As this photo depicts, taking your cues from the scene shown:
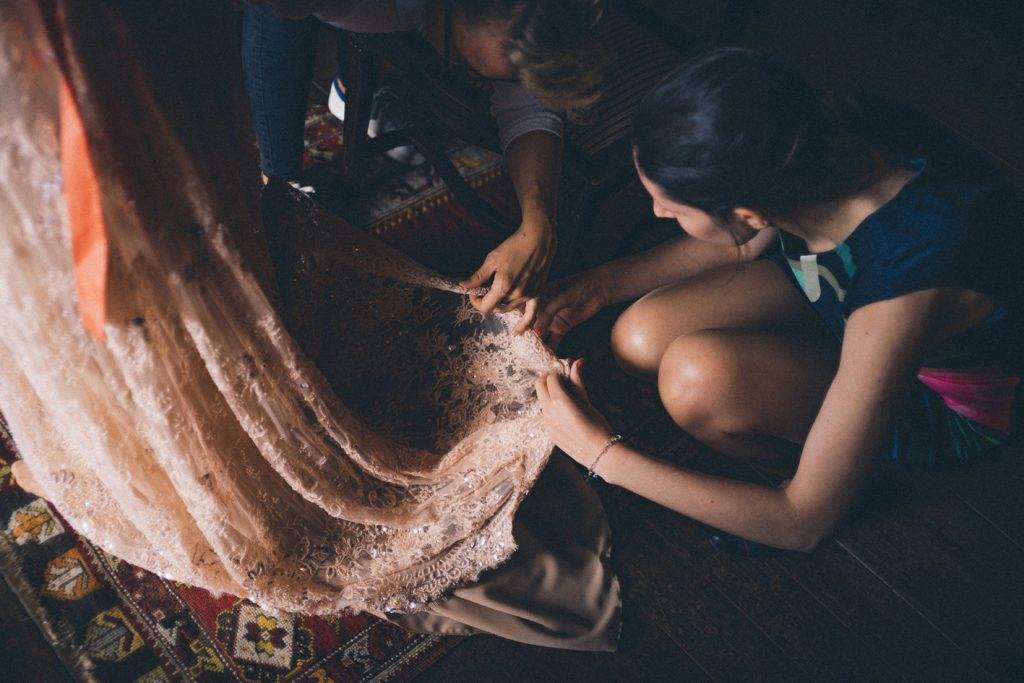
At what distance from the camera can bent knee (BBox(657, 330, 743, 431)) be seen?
930mm

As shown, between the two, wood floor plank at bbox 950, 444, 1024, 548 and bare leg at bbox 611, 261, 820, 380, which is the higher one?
bare leg at bbox 611, 261, 820, 380

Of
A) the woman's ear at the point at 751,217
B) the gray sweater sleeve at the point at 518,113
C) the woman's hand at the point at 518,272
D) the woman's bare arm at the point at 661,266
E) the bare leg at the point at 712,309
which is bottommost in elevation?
the bare leg at the point at 712,309

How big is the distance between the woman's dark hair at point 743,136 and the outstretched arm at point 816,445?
18cm

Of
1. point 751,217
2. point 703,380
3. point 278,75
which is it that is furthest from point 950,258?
point 278,75

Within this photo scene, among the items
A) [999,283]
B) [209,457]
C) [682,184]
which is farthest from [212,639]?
[999,283]

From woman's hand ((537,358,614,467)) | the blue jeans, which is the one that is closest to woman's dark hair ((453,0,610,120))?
woman's hand ((537,358,614,467))

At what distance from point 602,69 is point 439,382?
518 mm

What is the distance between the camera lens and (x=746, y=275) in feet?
3.60

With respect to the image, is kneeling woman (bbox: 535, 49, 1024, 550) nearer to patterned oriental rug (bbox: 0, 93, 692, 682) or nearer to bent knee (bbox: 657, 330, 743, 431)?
bent knee (bbox: 657, 330, 743, 431)

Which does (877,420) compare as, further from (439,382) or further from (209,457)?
(209,457)

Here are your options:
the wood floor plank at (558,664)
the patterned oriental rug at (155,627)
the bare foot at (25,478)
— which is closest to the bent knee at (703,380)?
the wood floor plank at (558,664)

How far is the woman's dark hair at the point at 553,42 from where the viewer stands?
736 mm

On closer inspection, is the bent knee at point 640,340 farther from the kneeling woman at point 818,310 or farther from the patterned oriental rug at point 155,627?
the patterned oriental rug at point 155,627

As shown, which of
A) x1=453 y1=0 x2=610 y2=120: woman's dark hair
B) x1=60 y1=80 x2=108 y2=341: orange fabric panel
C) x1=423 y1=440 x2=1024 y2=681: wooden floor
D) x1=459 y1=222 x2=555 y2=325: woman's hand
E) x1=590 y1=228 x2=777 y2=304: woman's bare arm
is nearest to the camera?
x1=60 y1=80 x2=108 y2=341: orange fabric panel
